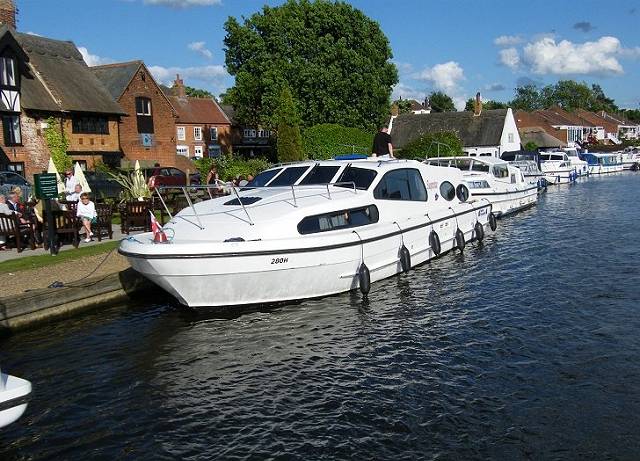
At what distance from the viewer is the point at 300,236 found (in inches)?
464

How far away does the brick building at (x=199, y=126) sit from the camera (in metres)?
69.3

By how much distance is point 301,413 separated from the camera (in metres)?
7.62

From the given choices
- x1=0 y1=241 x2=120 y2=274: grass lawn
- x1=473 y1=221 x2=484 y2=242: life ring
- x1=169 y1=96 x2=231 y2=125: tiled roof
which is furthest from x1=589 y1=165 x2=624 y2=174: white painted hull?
x1=0 y1=241 x2=120 y2=274: grass lawn

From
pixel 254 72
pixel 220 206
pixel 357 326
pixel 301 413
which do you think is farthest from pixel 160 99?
pixel 301 413

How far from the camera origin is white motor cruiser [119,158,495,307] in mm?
10906

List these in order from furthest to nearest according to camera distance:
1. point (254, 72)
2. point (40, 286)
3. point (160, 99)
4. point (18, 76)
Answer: point (254, 72) → point (160, 99) → point (18, 76) → point (40, 286)

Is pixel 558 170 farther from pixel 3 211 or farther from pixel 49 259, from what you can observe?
pixel 49 259

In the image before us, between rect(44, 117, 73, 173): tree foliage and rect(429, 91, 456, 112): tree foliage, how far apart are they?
108 meters

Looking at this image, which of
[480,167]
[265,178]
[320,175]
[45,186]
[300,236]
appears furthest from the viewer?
[480,167]

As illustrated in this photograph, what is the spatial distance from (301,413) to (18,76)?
113ft

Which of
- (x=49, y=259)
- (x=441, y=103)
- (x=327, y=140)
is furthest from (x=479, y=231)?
(x=441, y=103)

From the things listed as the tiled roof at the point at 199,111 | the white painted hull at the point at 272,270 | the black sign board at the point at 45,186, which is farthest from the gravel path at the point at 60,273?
the tiled roof at the point at 199,111

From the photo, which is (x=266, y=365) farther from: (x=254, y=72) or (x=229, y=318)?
(x=254, y=72)

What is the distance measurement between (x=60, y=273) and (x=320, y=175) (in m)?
6.14
